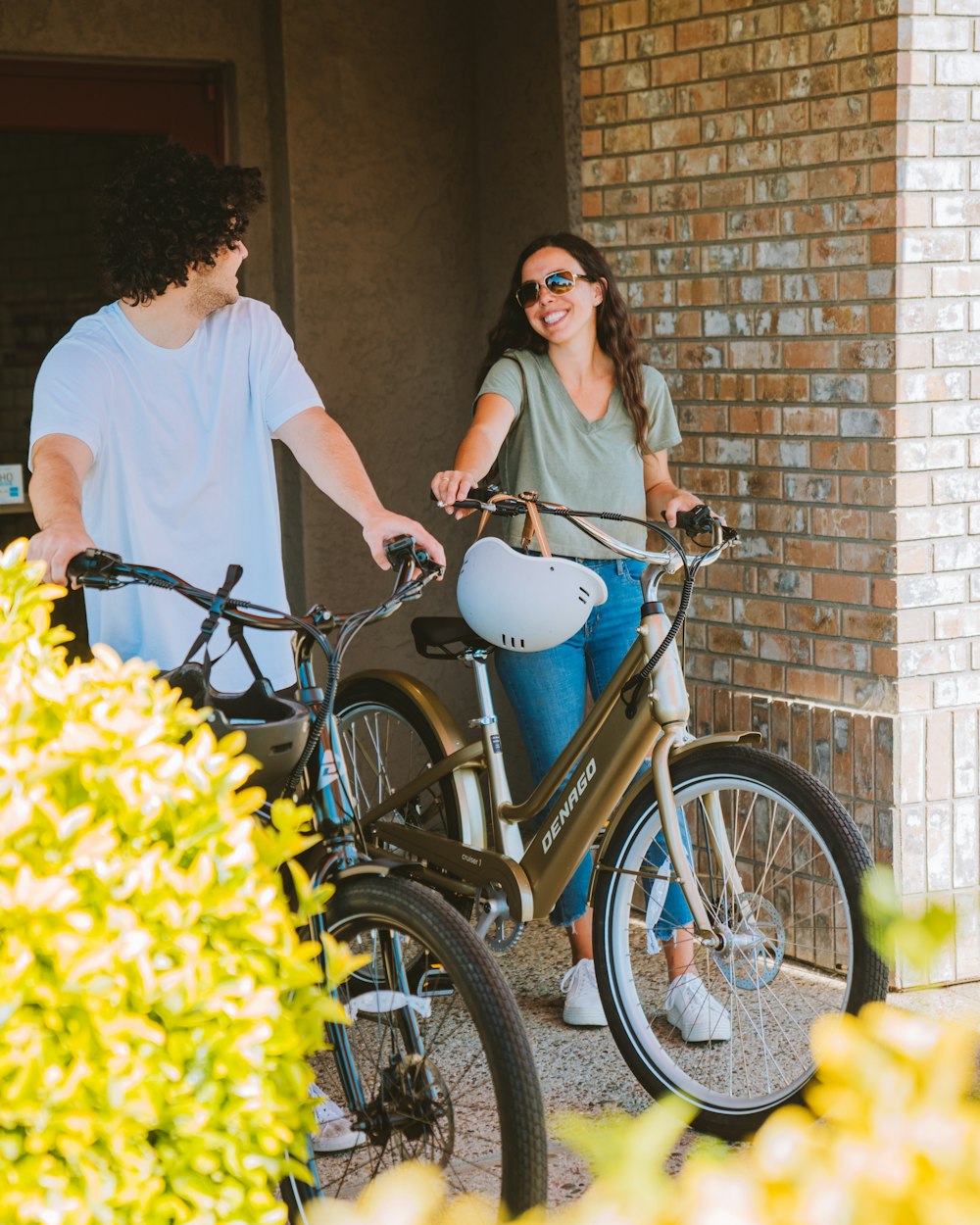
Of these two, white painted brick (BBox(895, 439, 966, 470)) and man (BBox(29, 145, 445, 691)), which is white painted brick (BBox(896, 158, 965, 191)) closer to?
white painted brick (BBox(895, 439, 966, 470))

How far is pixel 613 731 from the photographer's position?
3719mm

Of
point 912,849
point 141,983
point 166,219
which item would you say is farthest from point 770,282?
point 141,983

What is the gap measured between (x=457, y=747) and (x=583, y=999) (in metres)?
0.78

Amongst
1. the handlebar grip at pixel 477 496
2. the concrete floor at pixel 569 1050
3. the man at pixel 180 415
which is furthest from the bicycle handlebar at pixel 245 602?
the concrete floor at pixel 569 1050

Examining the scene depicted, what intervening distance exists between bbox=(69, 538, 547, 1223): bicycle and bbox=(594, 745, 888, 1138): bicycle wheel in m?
0.68

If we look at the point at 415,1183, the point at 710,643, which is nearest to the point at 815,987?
the point at 710,643

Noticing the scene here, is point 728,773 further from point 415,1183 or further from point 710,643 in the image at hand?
point 415,1183

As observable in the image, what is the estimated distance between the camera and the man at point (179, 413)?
132 inches

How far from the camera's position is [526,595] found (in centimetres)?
373

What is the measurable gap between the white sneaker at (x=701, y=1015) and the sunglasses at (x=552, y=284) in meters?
1.74

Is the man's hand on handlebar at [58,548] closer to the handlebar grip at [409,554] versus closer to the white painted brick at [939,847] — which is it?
the handlebar grip at [409,554]

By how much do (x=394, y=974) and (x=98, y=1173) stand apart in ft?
3.62

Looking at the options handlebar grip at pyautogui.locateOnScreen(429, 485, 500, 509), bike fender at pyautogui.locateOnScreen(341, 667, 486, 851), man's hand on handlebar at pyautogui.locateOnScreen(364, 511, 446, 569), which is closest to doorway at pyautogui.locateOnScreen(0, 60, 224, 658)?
bike fender at pyautogui.locateOnScreen(341, 667, 486, 851)

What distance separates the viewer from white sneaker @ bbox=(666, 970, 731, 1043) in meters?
4.09
